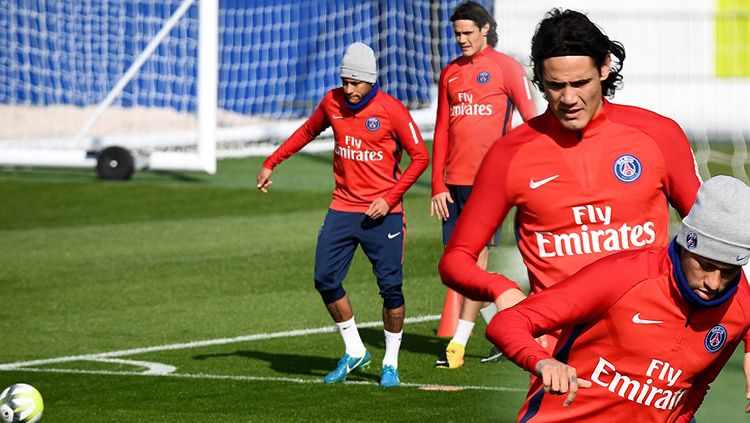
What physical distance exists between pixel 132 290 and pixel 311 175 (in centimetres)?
798

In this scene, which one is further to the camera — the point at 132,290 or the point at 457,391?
the point at 132,290

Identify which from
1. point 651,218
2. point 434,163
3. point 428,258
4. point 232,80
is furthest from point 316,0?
point 651,218

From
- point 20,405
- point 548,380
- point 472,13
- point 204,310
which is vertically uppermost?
point 472,13

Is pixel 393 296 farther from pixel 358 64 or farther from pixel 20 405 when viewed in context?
pixel 20 405

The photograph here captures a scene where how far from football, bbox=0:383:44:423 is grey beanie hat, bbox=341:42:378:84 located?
2.84 m

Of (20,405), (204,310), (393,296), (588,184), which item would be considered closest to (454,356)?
(393,296)

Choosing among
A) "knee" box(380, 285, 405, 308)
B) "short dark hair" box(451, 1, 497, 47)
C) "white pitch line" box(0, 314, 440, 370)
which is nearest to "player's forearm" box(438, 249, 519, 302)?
"knee" box(380, 285, 405, 308)

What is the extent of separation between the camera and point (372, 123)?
9938mm

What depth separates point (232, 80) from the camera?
25781 millimetres

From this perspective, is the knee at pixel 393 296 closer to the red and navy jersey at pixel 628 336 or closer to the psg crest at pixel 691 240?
the red and navy jersey at pixel 628 336

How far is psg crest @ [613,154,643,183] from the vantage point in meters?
5.26

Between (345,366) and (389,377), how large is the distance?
373 millimetres

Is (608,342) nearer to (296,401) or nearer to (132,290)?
(296,401)

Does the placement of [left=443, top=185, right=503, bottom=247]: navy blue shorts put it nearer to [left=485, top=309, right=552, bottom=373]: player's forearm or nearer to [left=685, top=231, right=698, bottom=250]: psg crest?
[left=485, top=309, right=552, bottom=373]: player's forearm
